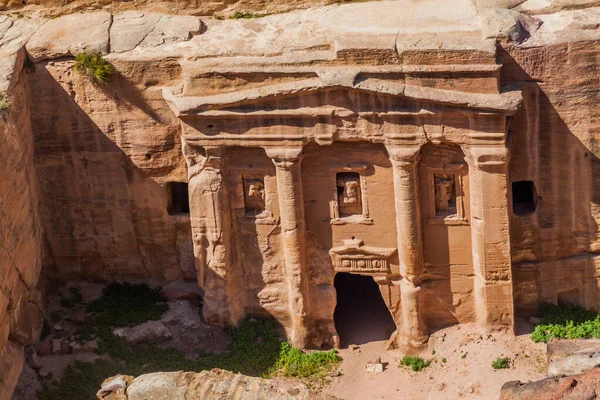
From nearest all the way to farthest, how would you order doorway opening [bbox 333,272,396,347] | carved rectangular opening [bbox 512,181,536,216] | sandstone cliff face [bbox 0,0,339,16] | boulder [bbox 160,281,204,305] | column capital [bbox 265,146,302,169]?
column capital [bbox 265,146,302,169], carved rectangular opening [bbox 512,181,536,216], sandstone cliff face [bbox 0,0,339,16], doorway opening [bbox 333,272,396,347], boulder [bbox 160,281,204,305]

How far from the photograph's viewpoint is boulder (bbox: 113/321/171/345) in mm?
29531

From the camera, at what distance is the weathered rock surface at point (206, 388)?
23500mm

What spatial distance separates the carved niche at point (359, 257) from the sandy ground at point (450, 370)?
1.79 meters

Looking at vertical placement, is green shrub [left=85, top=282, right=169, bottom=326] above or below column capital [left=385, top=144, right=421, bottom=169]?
below

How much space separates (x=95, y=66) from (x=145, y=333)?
5.63 metres

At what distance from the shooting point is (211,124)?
28.2 meters

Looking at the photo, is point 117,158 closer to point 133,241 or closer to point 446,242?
point 133,241

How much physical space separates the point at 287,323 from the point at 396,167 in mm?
4383

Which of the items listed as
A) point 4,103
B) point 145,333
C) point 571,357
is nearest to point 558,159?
point 571,357

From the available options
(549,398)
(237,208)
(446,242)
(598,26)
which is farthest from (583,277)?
(549,398)

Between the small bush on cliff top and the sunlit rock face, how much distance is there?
30 cm

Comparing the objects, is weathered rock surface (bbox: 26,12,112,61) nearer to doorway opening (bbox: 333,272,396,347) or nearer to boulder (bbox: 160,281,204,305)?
boulder (bbox: 160,281,204,305)

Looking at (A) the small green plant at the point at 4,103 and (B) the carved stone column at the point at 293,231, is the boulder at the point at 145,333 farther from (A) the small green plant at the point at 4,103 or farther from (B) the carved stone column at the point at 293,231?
(A) the small green plant at the point at 4,103

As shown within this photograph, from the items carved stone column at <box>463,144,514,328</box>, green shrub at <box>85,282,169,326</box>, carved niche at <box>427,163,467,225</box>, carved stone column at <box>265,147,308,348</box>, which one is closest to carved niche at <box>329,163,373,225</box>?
carved stone column at <box>265,147,308,348</box>
